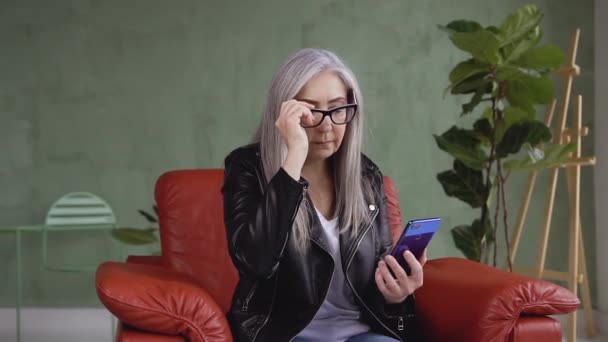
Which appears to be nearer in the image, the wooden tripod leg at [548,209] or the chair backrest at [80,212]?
the wooden tripod leg at [548,209]

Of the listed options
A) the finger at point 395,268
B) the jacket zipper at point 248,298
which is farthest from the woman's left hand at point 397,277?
the jacket zipper at point 248,298

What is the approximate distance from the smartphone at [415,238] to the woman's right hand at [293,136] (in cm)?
28

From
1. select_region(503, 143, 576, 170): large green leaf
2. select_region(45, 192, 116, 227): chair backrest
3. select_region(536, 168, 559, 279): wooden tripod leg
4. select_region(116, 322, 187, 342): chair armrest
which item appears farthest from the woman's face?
select_region(45, 192, 116, 227): chair backrest

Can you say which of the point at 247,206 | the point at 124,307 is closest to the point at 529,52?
the point at 247,206

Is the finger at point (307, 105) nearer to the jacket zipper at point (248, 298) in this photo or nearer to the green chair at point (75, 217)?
the jacket zipper at point (248, 298)

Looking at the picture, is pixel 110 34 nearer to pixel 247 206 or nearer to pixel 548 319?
pixel 247 206

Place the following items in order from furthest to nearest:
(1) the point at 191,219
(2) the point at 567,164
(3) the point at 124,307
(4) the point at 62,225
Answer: (4) the point at 62,225 → (2) the point at 567,164 → (1) the point at 191,219 → (3) the point at 124,307

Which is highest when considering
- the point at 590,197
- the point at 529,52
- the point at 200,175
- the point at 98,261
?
the point at 529,52

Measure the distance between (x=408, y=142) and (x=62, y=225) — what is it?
6.19 feet

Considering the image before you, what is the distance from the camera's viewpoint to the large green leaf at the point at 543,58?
2.89 metres

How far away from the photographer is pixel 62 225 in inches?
163

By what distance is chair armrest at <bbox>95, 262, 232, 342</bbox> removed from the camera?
5.82ft

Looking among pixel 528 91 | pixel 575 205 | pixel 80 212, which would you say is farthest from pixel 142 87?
pixel 575 205

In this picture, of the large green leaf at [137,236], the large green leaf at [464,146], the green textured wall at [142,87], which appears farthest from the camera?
the green textured wall at [142,87]
